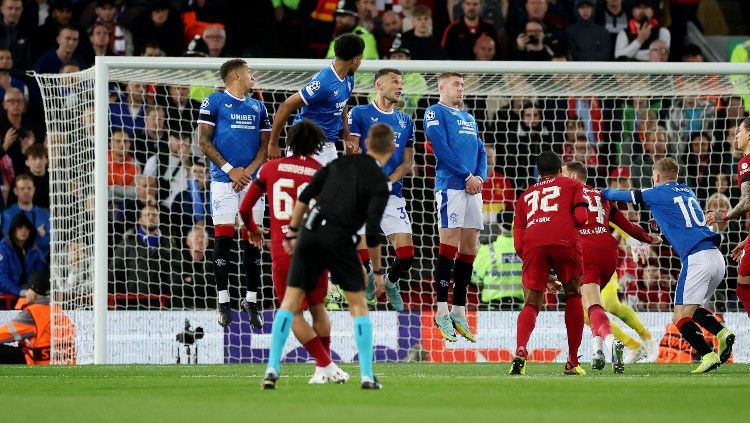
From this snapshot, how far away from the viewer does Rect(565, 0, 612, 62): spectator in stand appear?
20.8 metres

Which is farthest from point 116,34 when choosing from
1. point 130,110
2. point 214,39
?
point 130,110

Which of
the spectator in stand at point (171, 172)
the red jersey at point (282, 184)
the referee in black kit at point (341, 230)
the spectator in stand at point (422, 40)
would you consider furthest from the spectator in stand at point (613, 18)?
the referee in black kit at point (341, 230)

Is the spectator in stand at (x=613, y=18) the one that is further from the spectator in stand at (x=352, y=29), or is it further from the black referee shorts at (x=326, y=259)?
the black referee shorts at (x=326, y=259)

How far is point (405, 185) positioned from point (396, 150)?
178 inches

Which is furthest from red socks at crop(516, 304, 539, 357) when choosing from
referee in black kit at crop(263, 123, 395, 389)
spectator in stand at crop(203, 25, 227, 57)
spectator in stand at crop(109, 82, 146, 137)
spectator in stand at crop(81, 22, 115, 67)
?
spectator in stand at crop(81, 22, 115, 67)

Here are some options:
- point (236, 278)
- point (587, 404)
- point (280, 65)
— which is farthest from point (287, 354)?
point (587, 404)

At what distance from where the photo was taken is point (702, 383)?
11273mm

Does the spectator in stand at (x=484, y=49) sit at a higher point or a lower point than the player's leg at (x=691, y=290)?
higher

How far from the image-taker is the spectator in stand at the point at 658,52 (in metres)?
20.7

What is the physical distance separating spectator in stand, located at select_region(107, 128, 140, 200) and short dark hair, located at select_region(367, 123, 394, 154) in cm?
766

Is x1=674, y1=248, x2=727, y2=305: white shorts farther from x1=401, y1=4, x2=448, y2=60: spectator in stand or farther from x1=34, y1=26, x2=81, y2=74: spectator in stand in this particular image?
x1=34, y1=26, x2=81, y2=74: spectator in stand

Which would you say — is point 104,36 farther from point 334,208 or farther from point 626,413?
point 626,413

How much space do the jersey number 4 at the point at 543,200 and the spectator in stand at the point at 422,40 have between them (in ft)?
24.6

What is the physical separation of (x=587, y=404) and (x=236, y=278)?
31.8 ft
